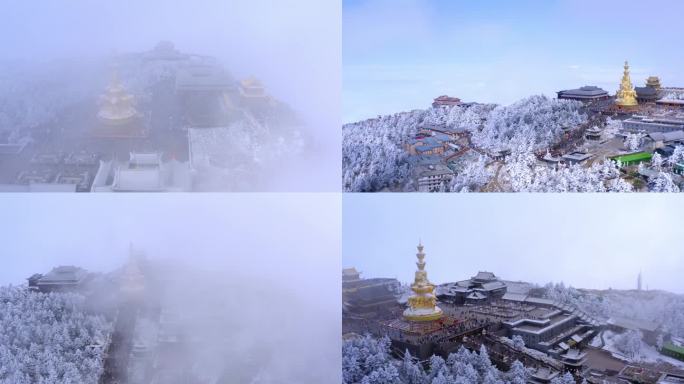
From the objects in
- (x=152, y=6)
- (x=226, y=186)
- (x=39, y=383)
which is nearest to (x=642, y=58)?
(x=226, y=186)

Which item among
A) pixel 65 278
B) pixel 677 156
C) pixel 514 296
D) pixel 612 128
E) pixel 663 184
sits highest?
pixel 612 128

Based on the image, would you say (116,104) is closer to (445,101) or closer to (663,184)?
(445,101)

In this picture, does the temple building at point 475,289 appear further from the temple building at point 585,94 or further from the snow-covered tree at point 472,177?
the temple building at point 585,94

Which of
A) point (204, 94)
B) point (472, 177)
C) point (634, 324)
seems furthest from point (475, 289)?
point (204, 94)

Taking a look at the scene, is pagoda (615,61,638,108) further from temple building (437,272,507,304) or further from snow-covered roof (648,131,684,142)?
temple building (437,272,507,304)

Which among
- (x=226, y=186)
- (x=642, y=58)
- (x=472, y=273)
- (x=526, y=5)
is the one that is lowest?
(x=472, y=273)

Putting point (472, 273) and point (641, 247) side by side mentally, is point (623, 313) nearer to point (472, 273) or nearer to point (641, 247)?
point (641, 247)

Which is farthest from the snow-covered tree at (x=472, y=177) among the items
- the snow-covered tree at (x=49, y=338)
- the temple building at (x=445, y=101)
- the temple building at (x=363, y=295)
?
the snow-covered tree at (x=49, y=338)
